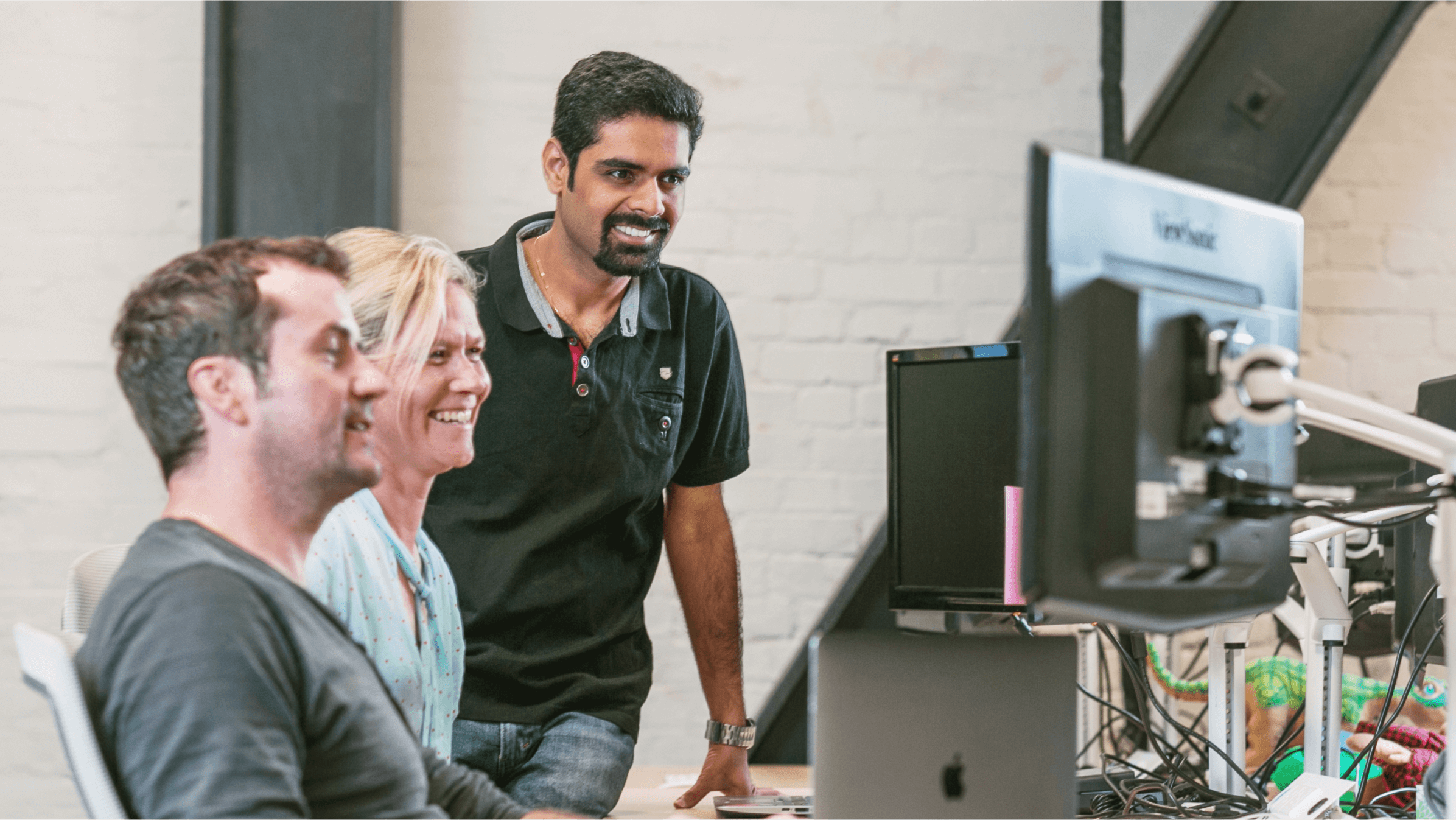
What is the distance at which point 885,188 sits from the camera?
8.43 feet

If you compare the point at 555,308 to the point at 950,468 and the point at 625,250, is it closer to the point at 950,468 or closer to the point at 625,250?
the point at 625,250

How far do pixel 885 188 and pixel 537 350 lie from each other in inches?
41.5

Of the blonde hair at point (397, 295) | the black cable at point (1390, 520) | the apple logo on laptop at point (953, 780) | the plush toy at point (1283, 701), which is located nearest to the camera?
the apple logo on laptop at point (953, 780)

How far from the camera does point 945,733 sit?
104cm

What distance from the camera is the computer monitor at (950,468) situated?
1.44 m

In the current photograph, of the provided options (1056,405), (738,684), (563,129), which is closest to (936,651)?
(1056,405)

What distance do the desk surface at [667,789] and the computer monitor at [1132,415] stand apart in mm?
706

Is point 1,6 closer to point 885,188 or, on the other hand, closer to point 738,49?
point 738,49

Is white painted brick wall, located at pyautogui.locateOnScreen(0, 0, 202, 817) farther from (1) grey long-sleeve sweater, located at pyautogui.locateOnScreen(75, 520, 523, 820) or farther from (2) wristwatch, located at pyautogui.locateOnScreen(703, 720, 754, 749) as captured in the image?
(1) grey long-sleeve sweater, located at pyautogui.locateOnScreen(75, 520, 523, 820)

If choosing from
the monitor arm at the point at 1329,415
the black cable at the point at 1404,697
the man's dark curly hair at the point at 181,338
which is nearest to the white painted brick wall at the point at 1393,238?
the black cable at the point at 1404,697

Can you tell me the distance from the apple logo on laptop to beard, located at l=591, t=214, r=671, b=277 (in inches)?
40.3

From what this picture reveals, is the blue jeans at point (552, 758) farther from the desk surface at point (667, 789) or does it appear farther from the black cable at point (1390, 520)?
the black cable at point (1390, 520)

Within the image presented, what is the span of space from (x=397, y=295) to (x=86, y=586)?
1.39 feet

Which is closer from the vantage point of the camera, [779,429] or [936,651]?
[936,651]
